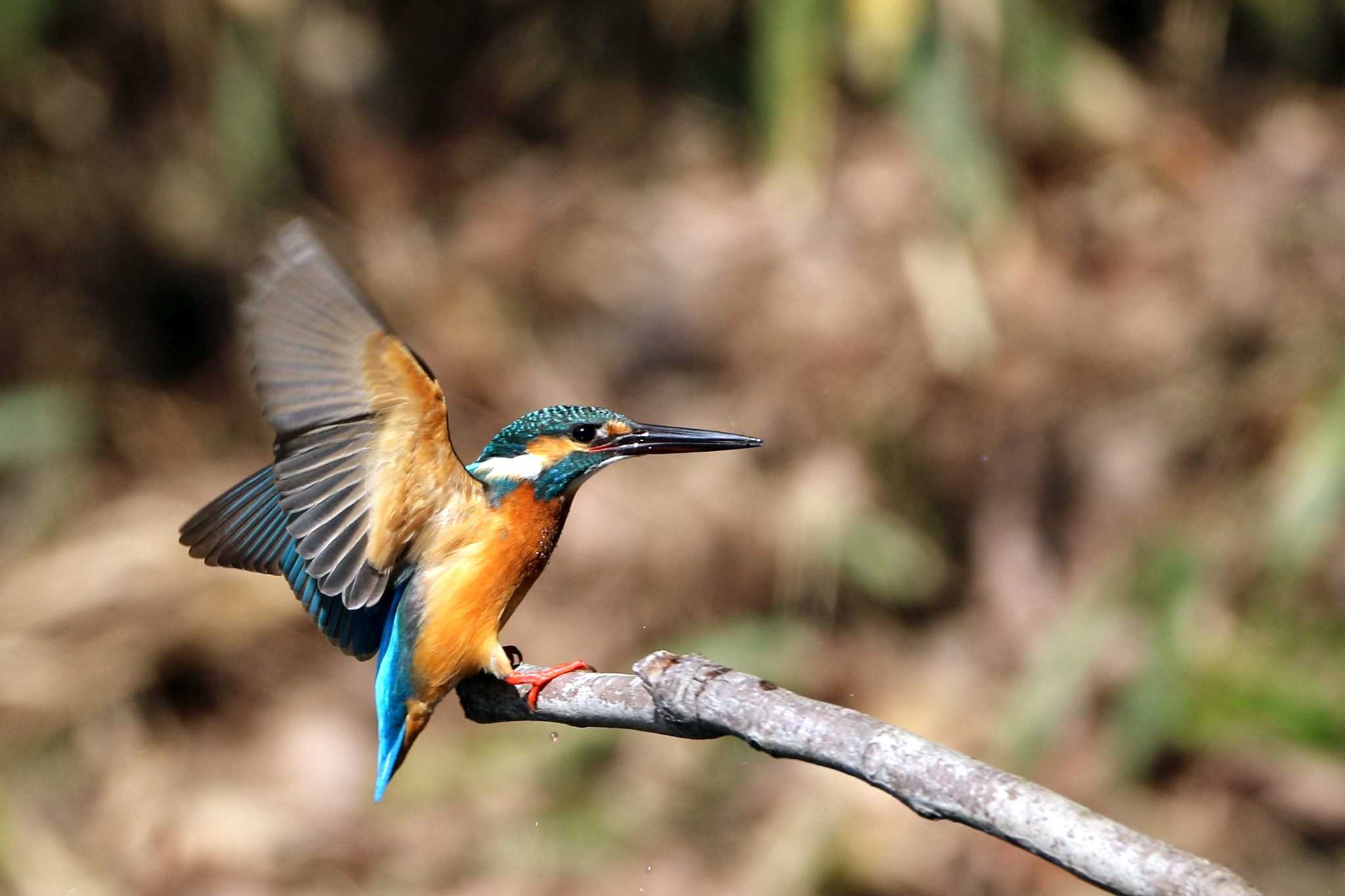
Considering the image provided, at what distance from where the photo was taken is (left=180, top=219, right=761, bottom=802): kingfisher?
67.9 inches

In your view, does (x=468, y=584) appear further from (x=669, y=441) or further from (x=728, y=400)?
(x=728, y=400)

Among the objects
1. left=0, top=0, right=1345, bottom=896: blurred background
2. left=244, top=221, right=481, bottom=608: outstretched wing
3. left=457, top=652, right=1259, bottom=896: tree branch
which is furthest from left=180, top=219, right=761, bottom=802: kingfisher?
left=0, top=0, right=1345, bottom=896: blurred background

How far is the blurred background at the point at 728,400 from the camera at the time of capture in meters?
A: 3.85

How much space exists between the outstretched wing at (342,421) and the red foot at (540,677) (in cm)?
23

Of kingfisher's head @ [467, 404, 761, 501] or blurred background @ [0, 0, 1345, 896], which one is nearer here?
kingfisher's head @ [467, 404, 761, 501]

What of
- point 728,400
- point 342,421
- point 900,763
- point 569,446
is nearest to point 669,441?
point 569,446

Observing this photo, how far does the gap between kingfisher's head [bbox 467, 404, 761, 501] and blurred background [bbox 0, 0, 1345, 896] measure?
1922 millimetres

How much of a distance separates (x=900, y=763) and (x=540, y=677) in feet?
2.17

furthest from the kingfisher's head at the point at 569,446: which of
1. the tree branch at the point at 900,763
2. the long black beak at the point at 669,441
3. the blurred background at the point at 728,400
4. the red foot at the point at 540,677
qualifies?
the blurred background at the point at 728,400

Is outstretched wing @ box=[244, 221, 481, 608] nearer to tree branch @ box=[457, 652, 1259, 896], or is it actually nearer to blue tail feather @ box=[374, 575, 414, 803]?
blue tail feather @ box=[374, 575, 414, 803]

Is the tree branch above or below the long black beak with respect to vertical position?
below

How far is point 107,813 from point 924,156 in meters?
2.97

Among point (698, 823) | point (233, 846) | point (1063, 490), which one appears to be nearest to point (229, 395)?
point (233, 846)

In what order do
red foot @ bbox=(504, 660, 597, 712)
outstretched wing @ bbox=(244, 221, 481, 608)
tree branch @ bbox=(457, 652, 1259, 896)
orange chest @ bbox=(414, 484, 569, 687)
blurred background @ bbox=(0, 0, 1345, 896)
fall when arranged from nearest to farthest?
1. tree branch @ bbox=(457, 652, 1259, 896)
2. outstretched wing @ bbox=(244, 221, 481, 608)
3. red foot @ bbox=(504, 660, 597, 712)
4. orange chest @ bbox=(414, 484, 569, 687)
5. blurred background @ bbox=(0, 0, 1345, 896)
